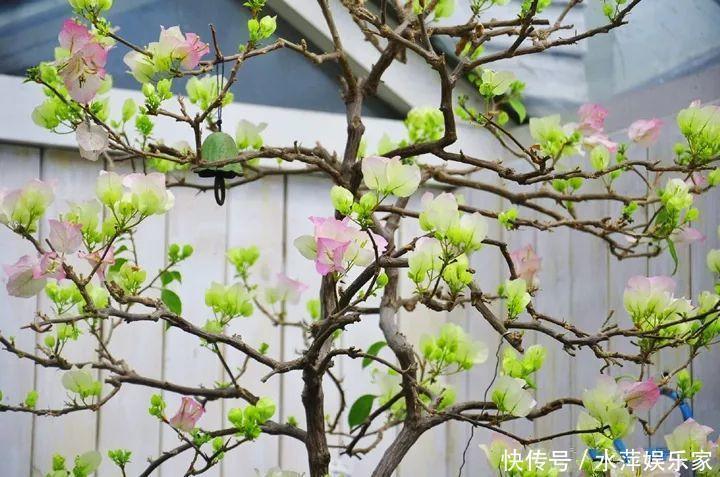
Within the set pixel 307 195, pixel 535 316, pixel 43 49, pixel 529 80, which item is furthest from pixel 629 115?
pixel 43 49

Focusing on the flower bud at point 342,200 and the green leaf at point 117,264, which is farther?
the green leaf at point 117,264

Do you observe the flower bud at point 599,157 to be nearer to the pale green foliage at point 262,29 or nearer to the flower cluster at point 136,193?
the pale green foliage at point 262,29

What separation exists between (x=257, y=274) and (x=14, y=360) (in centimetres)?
45

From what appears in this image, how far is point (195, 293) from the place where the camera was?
5.93 ft

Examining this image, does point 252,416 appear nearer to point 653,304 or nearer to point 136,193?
point 136,193

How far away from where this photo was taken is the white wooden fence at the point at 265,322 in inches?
64.9

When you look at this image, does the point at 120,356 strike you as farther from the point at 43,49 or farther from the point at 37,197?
the point at 37,197

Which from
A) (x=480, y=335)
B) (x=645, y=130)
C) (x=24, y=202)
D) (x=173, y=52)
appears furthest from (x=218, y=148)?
(x=480, y=335)

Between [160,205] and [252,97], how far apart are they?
944mm

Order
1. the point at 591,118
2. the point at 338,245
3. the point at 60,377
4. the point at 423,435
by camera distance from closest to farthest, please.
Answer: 1. the point at 338,245
2. the point at 591,118
3. the point at 60,377
4. the point at 423,435

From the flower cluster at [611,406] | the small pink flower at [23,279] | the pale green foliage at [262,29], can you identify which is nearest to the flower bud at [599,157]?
the flower cluster at [611,406]

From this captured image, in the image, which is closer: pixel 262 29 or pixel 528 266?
pixel 262 29

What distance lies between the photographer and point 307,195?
1908mm

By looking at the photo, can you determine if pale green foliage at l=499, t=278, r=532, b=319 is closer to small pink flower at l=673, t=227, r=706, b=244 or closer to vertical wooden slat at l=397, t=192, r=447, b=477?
small pink flower at l=673, t=227, r=706, b=244
